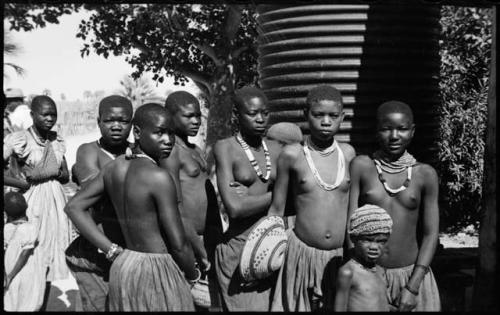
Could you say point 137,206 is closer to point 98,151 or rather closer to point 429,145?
point 98,151

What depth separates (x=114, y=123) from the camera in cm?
445

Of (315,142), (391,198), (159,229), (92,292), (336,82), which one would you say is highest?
(336,82)

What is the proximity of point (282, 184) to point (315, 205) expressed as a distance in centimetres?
24

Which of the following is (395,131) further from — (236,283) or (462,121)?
(462,121)

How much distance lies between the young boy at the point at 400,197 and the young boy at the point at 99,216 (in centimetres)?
160

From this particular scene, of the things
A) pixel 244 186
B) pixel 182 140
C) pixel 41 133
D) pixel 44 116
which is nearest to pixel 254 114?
pixel 244 186

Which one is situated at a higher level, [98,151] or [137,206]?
[98,151]

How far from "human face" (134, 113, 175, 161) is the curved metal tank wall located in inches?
62.1

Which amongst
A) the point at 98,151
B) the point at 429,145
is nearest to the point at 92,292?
the point at 98,151

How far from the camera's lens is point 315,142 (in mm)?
4027

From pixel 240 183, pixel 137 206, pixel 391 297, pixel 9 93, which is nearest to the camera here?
pixel 137 206

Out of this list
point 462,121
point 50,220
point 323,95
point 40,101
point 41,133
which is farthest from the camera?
point 462,121

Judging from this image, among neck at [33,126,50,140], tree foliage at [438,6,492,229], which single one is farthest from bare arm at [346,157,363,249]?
tree foliage at [438,6,492,229]

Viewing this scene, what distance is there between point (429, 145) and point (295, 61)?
121 cm
